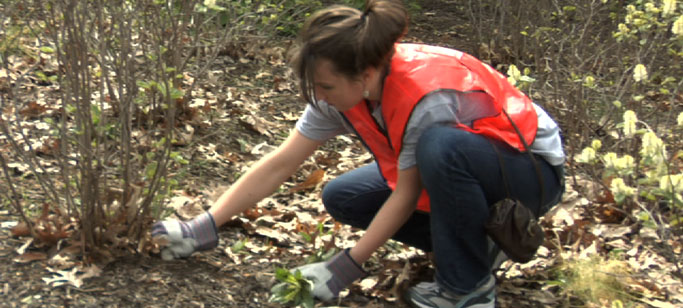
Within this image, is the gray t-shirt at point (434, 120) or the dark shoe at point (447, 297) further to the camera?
the dark shoe at point (447, 297)

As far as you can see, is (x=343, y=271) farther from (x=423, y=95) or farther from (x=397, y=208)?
(x=423, y=95)

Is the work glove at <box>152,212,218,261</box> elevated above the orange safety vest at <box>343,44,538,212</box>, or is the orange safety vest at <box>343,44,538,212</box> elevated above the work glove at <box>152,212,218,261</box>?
the orange safety vest at <box>343,44,538,212</box>

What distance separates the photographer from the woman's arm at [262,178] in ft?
8.92

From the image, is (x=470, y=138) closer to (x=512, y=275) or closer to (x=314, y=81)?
(x=314, y=81)

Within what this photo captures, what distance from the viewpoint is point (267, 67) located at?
212 inches

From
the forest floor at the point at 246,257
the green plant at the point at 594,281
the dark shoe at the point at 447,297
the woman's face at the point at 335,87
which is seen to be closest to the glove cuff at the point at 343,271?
the forest floor at the point at 246,257

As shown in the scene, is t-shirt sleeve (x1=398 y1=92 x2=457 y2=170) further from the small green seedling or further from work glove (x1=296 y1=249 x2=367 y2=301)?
the small green seedling

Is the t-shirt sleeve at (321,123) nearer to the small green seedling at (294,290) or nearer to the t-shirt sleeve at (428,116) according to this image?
the t-shirt sleeve at (428,116)

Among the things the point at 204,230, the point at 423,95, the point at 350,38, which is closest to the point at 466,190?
the point at 423,95

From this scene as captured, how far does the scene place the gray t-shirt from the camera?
2398 millimetres

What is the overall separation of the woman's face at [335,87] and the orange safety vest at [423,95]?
0.39 ft

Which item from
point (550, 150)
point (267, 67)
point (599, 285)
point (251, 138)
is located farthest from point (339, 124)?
point (267, 67)

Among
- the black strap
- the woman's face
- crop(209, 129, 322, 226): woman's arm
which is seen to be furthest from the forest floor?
the woman's face

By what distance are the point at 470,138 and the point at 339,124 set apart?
497mm
